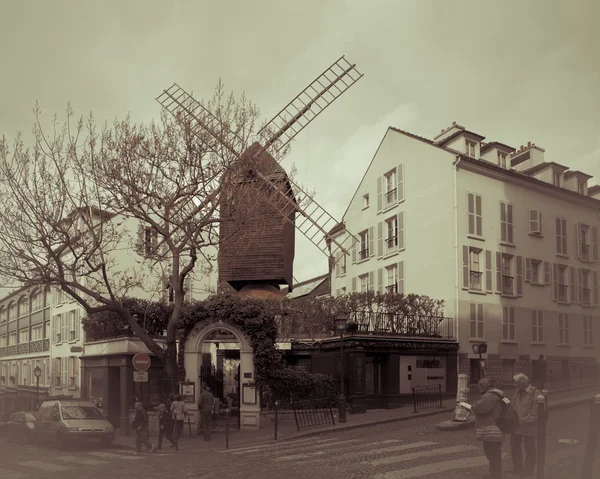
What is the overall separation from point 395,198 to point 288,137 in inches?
254

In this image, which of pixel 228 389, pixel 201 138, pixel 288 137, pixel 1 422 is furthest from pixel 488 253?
pixel 1 422

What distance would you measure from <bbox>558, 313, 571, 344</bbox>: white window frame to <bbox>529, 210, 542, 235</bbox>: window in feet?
13.8

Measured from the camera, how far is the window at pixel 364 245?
3984 cm

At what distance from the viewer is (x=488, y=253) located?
3347 centimetres

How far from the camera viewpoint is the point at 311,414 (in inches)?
934

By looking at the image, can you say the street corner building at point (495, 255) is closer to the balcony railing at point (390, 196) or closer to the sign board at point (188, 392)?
the balcony railing at point (390, 196)

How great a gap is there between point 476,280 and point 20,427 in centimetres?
2008

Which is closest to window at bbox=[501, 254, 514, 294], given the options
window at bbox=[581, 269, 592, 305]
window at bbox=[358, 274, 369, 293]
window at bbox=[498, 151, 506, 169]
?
window at bbox=[581, 269, 592, 305]

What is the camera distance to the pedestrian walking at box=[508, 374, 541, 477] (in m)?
11.6

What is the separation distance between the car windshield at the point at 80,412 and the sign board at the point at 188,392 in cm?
274

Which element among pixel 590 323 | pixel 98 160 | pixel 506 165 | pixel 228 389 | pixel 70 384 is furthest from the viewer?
pixel 70 384

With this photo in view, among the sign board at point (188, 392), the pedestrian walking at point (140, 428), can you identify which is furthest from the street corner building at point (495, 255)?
the pedestrian walking at point (140, 428)

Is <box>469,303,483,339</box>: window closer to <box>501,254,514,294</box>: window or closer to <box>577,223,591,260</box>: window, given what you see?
<box>501,254,514,294</box>: window

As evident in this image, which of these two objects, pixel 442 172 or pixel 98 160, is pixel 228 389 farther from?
pixel 442 172
